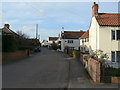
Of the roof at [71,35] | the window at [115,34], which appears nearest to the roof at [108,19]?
the window at [115,34]

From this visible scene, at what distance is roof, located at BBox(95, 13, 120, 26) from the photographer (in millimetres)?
19578

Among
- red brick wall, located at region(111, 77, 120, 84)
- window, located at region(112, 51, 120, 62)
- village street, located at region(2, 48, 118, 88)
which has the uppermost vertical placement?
window, located at region(112, 51, 120, 62)

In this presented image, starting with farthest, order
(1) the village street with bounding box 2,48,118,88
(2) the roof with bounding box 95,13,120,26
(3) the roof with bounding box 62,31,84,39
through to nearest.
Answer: (3) the roof with bounding box 62,31,84,39, (2) the roof with bounding box 95,13,120,26, (1) the village street with bounding box 2,48,118,88

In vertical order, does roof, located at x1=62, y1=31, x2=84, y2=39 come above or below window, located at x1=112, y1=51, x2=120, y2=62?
above

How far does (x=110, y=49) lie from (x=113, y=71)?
9.77 metres

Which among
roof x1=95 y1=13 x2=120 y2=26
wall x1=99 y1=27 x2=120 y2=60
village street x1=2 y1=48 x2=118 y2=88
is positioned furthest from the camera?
roof x1=95 y1=13 x2=120 y2=26

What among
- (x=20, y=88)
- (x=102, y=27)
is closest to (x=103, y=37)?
(x=102, y=27)

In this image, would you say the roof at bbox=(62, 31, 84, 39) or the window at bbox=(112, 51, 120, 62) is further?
the roof at bbox=(62, 31, 84, 39)

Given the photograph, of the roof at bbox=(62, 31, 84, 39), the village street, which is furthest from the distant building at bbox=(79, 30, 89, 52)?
the village street

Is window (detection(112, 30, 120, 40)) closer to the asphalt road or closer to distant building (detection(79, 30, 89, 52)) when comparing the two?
the asphalt road

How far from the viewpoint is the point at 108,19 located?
20.7m

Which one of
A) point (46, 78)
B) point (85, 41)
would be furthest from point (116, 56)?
point (85, 41)

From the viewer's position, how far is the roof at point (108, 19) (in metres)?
19.6

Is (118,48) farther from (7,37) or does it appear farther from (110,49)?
(7,37)
